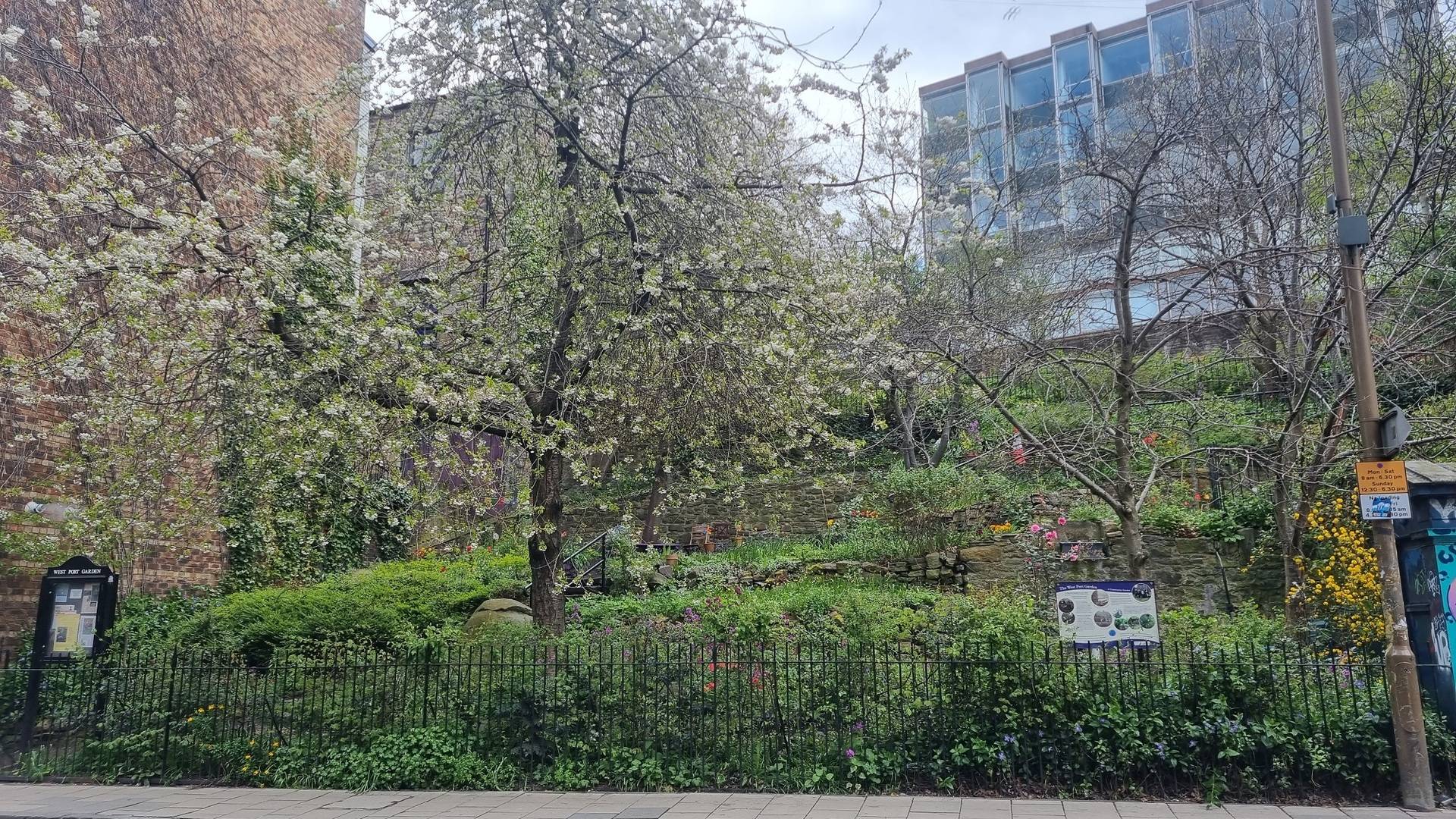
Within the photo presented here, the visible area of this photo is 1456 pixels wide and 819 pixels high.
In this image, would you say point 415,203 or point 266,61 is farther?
point 266,61

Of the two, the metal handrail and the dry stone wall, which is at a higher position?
the dry stone wall

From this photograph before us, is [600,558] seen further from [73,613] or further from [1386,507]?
[1386,507]

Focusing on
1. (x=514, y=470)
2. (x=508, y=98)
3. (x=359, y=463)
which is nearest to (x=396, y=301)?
(x=359, y=463)

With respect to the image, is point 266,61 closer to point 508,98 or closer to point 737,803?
point 508,98

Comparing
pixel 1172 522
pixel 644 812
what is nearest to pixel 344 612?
pixel 644 812

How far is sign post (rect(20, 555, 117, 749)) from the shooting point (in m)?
10.3

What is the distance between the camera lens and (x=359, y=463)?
9.24 metres

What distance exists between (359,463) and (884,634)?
5.41 m

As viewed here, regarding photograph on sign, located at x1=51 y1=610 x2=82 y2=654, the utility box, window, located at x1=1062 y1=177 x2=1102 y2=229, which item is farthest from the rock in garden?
the utility box

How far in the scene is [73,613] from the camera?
1036 cm

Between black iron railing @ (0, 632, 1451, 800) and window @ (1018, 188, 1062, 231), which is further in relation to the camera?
window @ (1018, 188, 1062, 231)

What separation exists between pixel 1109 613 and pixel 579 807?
4.83 meters

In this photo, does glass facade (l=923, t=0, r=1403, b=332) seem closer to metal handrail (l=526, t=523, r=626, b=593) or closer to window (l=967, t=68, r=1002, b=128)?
metal handrail (l=526, t=523, r=626, b=593)

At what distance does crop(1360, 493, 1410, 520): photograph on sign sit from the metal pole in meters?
0.13
